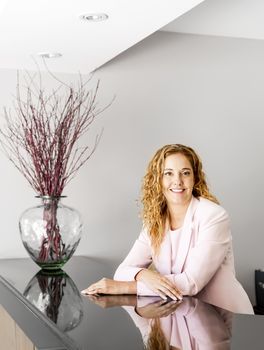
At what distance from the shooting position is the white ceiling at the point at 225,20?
3312mm

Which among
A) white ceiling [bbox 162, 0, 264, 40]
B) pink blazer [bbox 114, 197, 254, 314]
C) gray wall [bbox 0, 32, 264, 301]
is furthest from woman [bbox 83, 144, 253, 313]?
white ceiling [bbox 162, 0, 264, 40]

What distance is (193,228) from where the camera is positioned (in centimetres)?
254

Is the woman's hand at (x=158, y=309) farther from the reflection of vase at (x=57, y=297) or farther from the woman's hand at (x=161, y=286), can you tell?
the reflection of vase at (x=57, y=297)

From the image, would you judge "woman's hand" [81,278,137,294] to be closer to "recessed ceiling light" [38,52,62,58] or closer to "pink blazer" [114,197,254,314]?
"pink blazer" [114,197,254,314]

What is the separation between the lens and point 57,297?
2.35 metres

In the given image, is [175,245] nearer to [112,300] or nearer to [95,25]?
[112,300]

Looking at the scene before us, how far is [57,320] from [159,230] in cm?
80

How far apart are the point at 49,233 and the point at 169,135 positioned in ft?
3.73

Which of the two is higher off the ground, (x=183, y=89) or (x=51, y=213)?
(x=183, y=89)

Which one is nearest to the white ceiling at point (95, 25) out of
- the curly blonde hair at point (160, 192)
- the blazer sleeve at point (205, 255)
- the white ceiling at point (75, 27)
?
the white ceiling at point (75, 27)

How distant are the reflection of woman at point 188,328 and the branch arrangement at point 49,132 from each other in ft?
3.81

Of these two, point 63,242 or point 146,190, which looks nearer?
point 146,190

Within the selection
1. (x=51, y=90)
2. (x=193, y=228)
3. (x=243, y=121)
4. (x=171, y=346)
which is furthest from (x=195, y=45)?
(x=171, y=346)

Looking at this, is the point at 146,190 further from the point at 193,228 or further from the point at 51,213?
the point at 51,213
